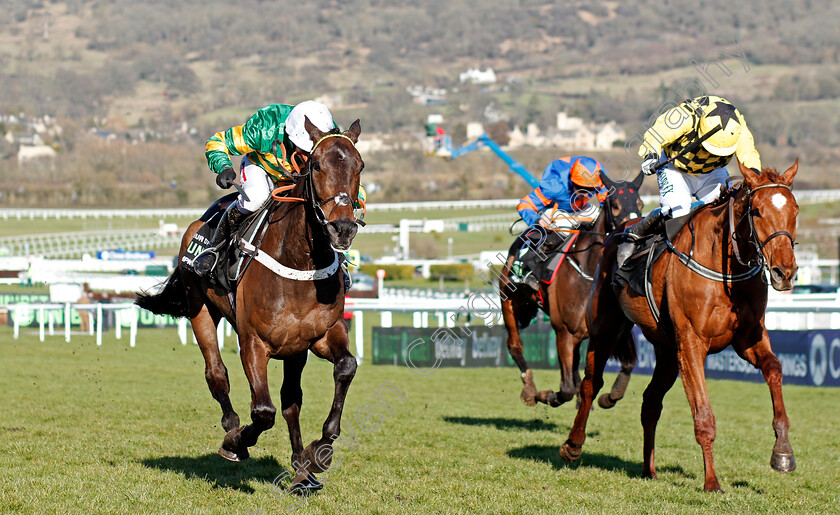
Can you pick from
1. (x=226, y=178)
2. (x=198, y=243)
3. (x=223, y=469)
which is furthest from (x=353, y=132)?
(x=223, y=469)

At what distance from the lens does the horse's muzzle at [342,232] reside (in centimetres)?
495

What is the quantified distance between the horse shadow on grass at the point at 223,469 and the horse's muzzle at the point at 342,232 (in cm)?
172

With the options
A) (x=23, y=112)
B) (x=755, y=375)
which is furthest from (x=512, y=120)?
(x=755, y=375)

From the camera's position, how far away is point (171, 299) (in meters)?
7.34

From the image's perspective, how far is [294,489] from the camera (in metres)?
5.75

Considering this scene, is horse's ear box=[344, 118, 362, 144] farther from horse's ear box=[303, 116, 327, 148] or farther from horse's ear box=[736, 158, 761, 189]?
horse's ear box=[736, 158, 761, 189]

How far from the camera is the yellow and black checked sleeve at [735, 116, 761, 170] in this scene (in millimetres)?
5996

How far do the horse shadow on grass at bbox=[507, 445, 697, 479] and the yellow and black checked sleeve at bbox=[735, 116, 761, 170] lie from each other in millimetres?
2130

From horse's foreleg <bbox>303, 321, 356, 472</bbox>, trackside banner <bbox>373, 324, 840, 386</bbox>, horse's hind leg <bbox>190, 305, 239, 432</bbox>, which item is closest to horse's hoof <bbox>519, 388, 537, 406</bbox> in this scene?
horse's hind leg <bbox>190, 305, 239, 432</bbox>

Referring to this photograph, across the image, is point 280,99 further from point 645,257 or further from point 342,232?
point 342,232

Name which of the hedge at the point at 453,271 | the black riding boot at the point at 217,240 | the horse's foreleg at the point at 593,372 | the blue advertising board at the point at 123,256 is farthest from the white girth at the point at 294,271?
the hedge at the point at 453,271

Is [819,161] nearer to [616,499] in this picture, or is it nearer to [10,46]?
[616,499]

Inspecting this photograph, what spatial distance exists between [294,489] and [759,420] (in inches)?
239

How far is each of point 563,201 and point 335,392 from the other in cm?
471
